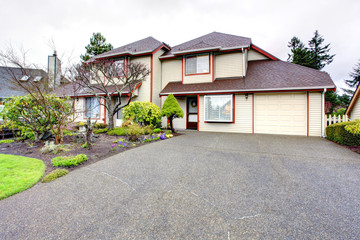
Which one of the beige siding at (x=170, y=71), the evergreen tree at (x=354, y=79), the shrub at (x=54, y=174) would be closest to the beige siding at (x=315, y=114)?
the beige siding at (x=170, y=71)

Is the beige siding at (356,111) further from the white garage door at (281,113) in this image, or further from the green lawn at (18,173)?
the green lawn at (18,173)

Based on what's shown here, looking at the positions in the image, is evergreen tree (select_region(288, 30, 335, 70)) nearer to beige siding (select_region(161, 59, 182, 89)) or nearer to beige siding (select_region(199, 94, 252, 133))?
beige siding (select_region(199, 94, 252, 133))

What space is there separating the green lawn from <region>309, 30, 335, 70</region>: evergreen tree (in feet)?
105

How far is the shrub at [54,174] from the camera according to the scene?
3414 mm

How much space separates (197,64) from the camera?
11.1 m

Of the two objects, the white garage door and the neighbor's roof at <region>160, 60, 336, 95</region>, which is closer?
the neighbor's roof at <region>160, 60, 336, 95</region>

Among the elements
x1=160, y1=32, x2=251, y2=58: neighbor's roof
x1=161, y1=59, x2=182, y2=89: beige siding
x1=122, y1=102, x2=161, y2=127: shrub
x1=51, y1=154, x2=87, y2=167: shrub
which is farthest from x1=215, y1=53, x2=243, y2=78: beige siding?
x1=51, y1=154, x2=87, y2=167: shrub

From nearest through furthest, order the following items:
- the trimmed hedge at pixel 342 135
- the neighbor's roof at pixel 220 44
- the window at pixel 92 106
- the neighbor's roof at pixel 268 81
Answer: the trimmed hedge at pixel 342 135 < the neighbor's roof at pixel 268 81 < the neighbor's roof at pixel 220 44 < the window at pixel 92 106

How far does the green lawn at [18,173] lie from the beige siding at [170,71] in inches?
374

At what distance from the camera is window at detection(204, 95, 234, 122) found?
9.69 m

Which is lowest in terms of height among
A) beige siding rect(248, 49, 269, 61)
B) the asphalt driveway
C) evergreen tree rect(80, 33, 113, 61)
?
the asphalt driveway

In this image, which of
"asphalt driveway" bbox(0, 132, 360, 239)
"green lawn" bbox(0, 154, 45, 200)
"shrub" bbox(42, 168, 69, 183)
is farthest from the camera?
"shrub" bbox(42, 168, 69, 183)

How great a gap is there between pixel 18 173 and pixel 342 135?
10.7m

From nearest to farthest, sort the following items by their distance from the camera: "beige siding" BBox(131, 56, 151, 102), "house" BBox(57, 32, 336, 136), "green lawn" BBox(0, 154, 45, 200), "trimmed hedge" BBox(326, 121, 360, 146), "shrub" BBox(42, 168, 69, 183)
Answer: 1. "green lawn" BBox(0, 154, 45, 200)
2. "shrub" BBox(42, 168, 69, 183)
3. "trimmed hedge" BBox(326, 121, 360, 146)
4. "house" BBox(57, 32, 336, 136)
5. "beige siding" BBox(131, 56, 151, 102)
